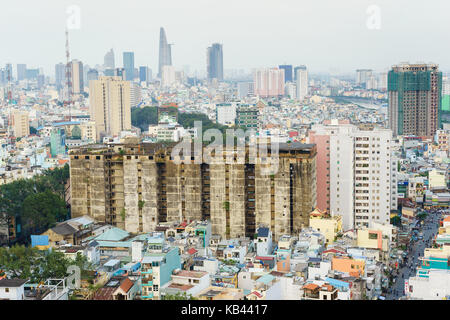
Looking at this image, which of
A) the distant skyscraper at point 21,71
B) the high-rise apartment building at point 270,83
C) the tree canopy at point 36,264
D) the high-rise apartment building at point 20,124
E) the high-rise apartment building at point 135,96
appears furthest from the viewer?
the high-rise apartment building at point 135,96

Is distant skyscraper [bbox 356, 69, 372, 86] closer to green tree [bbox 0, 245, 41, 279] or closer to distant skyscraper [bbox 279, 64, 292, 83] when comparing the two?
distant skyscraper [bbox 279, 64, 292, 83]

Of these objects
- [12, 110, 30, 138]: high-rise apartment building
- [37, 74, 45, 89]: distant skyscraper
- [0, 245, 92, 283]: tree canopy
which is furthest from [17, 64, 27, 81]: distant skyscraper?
[0, 245, 92, 283]: tree canopy

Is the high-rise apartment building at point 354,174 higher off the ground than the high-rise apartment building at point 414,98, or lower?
lower

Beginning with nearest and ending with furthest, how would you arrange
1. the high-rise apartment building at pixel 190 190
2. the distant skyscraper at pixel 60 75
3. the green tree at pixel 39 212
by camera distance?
1. the high-rise apartment building at pixel 190 190
2. the green tree at pixel 39 212
3. the distant skyscraper at pixel 60 75

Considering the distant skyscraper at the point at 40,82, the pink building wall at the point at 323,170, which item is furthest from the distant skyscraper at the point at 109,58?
the distant skyscraper at the point at 40,82

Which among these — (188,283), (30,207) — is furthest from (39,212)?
(188,283)

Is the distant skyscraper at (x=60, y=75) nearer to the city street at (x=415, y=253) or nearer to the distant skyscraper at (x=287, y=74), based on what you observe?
the distant skyscraper at (x=287, y=74)

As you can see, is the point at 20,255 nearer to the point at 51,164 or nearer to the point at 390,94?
the point at 51,164
